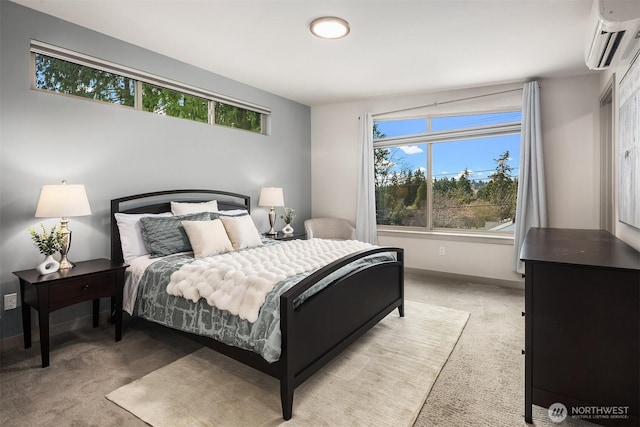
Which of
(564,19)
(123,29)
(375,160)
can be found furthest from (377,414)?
(375,160)

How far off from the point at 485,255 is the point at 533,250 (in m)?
2.68

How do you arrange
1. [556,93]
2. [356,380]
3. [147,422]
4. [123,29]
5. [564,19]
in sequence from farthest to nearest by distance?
[556,93]
[123,29]
[564,19]
[356,380]
[147,422]

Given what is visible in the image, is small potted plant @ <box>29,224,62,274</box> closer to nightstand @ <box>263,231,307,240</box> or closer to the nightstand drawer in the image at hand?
the nightstand drawer

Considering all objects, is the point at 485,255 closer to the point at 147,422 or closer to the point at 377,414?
the point at 377,414

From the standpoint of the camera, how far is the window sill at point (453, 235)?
4.29m

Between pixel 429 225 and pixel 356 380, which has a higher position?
pixel 429 225

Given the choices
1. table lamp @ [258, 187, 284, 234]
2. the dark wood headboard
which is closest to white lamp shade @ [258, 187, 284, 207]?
table lamp @ [258, 187, 284, 234]

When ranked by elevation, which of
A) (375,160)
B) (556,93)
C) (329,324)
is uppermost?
(556,93)

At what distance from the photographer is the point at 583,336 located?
5.21 feet

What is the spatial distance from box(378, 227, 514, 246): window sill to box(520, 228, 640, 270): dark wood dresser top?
1.77 meters

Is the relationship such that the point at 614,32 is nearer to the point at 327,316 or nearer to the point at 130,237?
the point at 327,316

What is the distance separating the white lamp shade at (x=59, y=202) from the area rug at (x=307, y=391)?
1.33m

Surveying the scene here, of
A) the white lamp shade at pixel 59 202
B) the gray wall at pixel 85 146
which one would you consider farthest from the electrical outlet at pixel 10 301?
the white lamp shade at pixel 59 202

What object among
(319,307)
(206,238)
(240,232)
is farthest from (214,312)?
(240,232)
